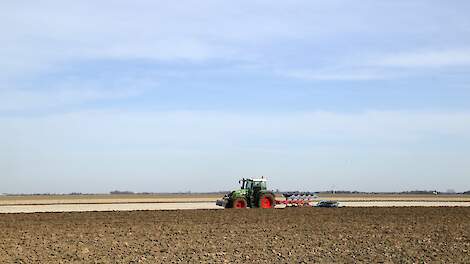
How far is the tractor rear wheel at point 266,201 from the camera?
44938mm

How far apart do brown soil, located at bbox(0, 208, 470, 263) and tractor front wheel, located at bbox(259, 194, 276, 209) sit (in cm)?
1090

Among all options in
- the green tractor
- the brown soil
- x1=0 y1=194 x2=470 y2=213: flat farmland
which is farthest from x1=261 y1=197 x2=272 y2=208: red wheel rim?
the brown soil

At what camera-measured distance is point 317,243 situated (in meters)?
22.5

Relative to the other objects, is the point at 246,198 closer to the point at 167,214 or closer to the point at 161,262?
the point at 167,214

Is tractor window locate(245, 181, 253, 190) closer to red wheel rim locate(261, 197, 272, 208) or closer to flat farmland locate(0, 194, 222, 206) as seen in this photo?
red wheel rim locate(261, 197, 272, 208)

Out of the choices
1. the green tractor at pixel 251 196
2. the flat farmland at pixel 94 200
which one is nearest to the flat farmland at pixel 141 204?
the flat farmland at pixel 94 200

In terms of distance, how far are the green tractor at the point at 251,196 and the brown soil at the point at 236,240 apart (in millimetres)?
10710

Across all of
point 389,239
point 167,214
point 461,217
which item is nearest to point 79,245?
point 389,239

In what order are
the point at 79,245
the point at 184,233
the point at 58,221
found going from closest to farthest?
the point at 79,245
the point at 184,233
the point at 58,221

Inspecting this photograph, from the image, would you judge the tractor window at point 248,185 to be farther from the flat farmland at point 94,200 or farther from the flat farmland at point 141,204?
the flat farmland at point 94,200

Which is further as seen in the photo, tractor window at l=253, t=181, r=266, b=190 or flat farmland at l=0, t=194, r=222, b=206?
flat farmland at l=0, t=194, r=222, b=206

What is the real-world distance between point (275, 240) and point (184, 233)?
4.38 metres

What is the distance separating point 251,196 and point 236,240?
22332mm

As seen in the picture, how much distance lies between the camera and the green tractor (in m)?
44.8
